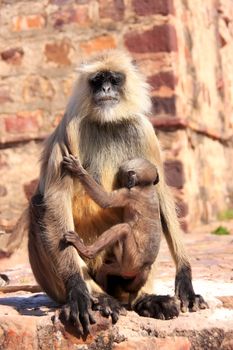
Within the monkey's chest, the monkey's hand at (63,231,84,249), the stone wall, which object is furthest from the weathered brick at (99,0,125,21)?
the monkey's hand at (63,231,84,249)

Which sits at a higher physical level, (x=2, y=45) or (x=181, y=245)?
(x=2, y=45)

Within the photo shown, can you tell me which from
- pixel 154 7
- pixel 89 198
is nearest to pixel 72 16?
pixel 154 7

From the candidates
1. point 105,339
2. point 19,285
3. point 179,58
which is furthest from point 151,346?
point 179,58

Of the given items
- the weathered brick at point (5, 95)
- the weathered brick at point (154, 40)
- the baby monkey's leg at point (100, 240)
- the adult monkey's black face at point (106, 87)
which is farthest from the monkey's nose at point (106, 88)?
the weathered brick at point (5, 95)

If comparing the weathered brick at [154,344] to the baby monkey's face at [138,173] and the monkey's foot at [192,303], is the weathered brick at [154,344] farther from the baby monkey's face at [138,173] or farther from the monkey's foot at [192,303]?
the baby monkey's face at [138,173]

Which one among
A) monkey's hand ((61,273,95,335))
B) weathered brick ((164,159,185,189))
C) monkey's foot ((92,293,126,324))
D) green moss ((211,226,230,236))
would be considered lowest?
green moss ((211,226,230,236))

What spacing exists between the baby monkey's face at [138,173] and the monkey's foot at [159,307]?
533 mm

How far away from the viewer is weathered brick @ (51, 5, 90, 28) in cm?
750

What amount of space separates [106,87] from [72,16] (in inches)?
153

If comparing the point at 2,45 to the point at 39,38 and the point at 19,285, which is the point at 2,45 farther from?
the point at 19,285

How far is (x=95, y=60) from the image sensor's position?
3.99 meters

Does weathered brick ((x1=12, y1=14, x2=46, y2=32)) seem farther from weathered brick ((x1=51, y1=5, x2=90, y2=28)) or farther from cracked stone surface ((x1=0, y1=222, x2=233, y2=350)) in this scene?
cracked stone surface ((x1=0, y1=222, x2=233, y2=350))

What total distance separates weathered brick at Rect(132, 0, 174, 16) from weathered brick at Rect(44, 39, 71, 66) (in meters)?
0.80

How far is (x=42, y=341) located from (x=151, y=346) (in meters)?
0.46
